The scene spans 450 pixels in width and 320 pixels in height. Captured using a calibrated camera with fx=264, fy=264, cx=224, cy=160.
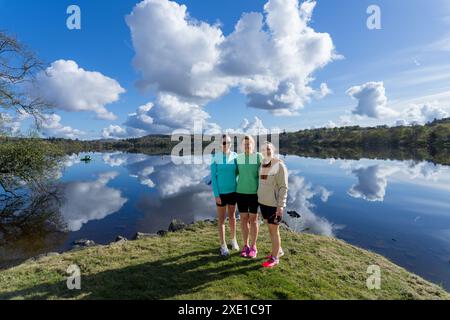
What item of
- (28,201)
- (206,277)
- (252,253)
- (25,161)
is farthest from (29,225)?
(252,253)

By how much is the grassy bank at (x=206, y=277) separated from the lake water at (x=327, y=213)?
218 inches

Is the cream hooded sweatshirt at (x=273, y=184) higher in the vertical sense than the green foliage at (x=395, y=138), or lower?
lower

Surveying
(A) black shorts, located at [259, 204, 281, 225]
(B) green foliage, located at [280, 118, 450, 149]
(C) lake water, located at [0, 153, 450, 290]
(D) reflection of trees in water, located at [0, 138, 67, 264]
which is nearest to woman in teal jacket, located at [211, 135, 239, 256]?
(A) black shorts, located at [259, 204, 281, 225]

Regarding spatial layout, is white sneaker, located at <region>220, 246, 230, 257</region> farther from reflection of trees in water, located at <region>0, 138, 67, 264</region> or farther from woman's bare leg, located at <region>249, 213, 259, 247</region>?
reflection of trees in water, located at <region>0, 138, 67, 264</region>

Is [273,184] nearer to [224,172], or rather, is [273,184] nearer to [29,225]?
[224,172]

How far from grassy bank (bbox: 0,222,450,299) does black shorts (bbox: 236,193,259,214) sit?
5.08 ft

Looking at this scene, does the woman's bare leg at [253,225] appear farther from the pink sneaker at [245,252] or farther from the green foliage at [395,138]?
the green foliage at [395,138]

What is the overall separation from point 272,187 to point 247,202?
Answer: 35.7 inches

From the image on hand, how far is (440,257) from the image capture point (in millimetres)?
13172

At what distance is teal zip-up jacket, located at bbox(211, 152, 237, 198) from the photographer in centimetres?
737

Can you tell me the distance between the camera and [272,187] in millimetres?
6859

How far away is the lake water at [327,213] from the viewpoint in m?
14.4

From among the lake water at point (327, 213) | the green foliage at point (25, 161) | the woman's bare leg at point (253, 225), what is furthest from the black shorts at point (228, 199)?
the green foliage at point (25, 161)

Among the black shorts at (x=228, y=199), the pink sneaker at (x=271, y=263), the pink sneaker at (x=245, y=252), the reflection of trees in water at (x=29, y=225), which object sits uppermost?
the black shorts at (x=228, y=199)
